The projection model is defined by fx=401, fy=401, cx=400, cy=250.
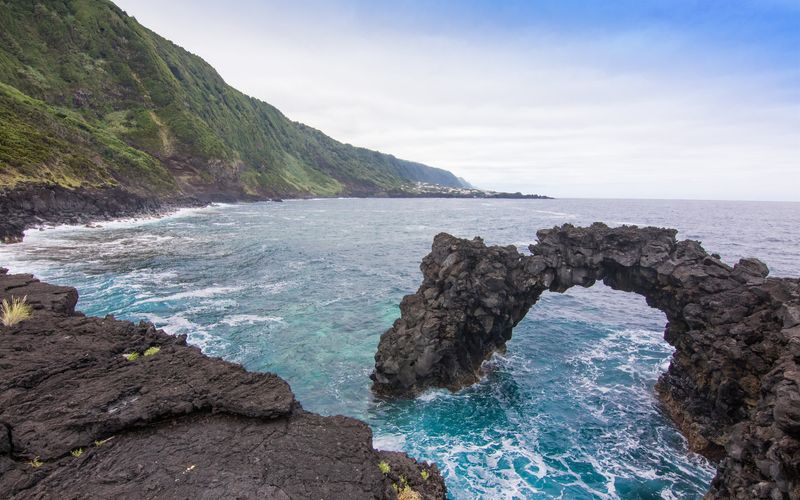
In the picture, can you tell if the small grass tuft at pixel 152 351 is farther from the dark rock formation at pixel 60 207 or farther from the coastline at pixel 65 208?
the dark rock formation at pixel 60 207

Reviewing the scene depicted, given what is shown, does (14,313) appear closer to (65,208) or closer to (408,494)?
(408,494)

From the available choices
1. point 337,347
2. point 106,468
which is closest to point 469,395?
point 337,347

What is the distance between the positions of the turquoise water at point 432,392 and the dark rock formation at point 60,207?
301 centimetres

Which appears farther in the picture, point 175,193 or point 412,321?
point 175,193

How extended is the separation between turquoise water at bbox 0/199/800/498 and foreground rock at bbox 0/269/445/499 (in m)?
8.45

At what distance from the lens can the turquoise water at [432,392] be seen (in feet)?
60.6

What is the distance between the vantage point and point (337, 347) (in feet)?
95.5

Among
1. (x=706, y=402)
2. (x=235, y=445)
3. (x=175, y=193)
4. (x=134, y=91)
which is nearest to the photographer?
(x=235, y=445)

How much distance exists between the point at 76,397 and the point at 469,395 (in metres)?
18.7

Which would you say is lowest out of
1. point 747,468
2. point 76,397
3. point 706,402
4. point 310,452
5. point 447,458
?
point 447,458

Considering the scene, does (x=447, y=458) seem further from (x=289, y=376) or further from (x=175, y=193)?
(x=175, y=193)

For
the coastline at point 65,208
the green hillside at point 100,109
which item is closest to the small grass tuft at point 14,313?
the coastline at point 65,208

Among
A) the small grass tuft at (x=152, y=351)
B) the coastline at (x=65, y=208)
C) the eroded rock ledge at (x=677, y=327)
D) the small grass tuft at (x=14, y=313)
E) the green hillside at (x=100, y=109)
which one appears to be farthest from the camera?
the green hillside at (x=100, y=109)

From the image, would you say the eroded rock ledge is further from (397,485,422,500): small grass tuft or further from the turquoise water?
(397,485,422,500): small grass tuft
